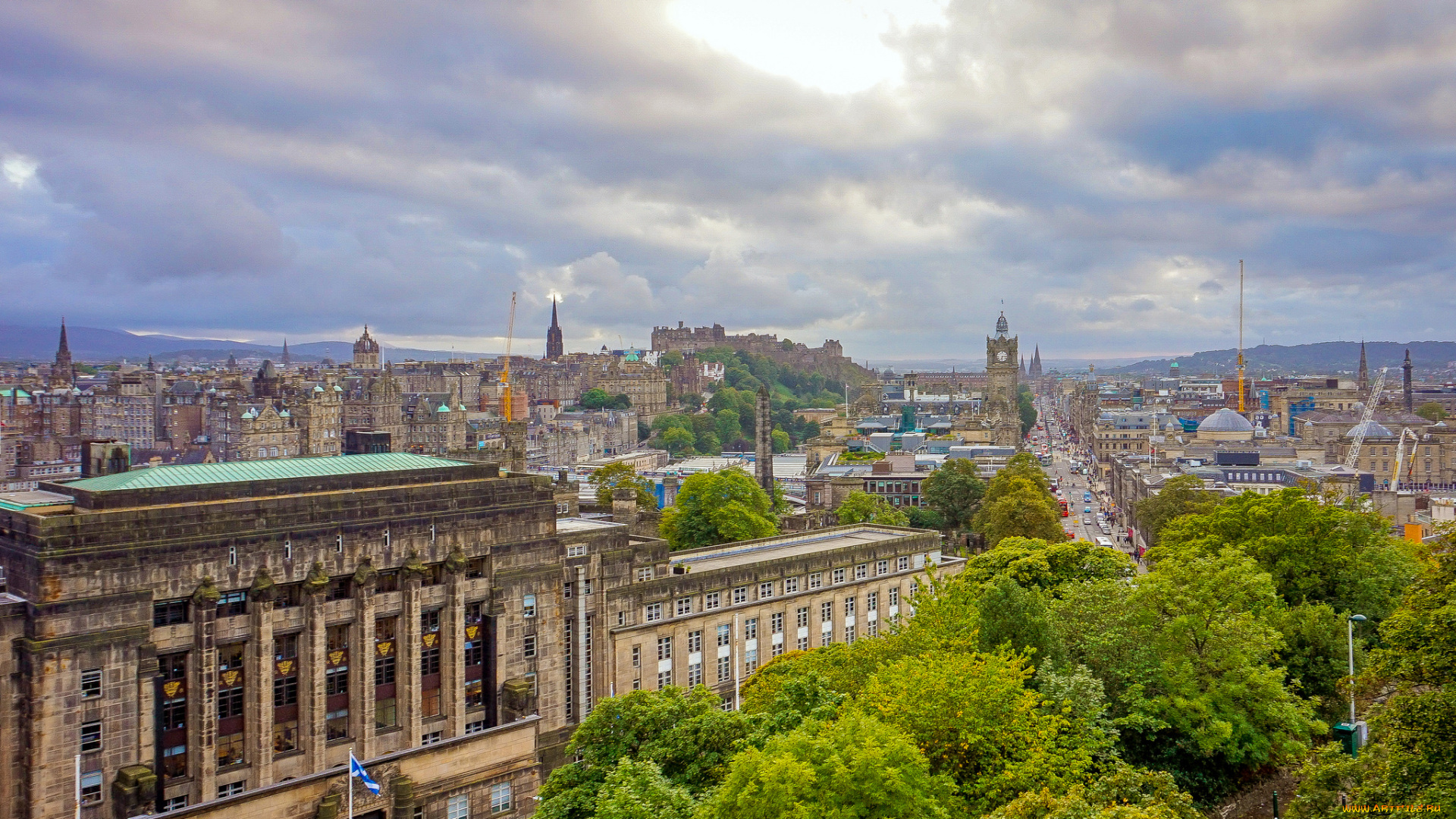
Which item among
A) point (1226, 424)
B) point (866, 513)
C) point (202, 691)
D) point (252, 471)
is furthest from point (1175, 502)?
point (1226, 424)

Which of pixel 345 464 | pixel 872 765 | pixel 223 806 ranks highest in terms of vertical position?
pixel 345 464

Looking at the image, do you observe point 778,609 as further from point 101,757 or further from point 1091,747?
point 101,757

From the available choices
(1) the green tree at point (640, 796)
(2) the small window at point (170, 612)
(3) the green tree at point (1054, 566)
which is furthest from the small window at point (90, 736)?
(3) the green tree at point (1054, 566)

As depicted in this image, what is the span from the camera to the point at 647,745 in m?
34.3

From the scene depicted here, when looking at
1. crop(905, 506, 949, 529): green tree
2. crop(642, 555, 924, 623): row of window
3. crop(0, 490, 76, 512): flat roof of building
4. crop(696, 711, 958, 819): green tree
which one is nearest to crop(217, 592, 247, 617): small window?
crop(0, 490, 76, 512): flat roof of building

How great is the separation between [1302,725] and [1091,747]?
38.8 feet

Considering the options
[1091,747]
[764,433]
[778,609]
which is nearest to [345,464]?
[778,609]

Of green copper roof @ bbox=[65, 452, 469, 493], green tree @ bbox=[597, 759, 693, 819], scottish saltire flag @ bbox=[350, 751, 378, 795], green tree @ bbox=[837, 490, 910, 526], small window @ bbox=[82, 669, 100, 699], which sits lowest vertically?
scottish saltire flag @ bbox=[350, 751, 378, 795]

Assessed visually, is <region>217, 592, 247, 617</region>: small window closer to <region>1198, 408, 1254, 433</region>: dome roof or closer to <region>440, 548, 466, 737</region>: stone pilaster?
<region>440, 548, 466, 737</region>: stone pilaster

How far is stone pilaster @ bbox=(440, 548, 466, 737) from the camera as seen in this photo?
45719 millimetres

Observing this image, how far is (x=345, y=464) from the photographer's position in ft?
152

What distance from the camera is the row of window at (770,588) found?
55406 mm

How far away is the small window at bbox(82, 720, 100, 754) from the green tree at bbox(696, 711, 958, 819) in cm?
2267

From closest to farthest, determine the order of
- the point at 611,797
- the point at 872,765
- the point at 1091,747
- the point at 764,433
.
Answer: the point at 872,765 < the point at 611,797 < the point at 1091,747 < the point at 764,433
